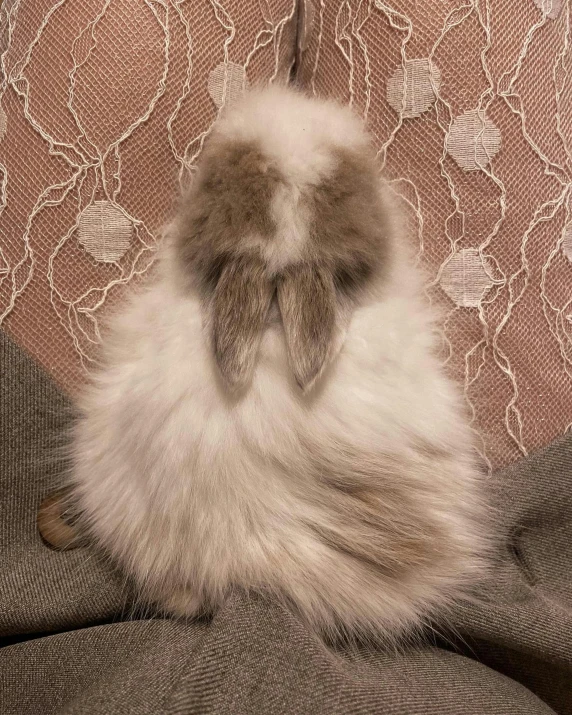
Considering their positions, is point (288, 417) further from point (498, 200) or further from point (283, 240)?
point (498, 200)

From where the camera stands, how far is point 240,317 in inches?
16.8

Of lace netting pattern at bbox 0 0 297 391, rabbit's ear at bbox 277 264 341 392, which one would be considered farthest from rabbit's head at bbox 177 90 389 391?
lace netting pattern at bbox 0 0 297 391

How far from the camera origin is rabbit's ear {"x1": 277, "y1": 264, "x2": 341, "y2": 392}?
1.40 feet

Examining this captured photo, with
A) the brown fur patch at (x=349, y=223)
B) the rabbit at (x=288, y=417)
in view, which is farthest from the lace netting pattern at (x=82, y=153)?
the brown fur patch at (x=349, y=223)

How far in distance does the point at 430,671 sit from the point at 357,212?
0.39 meters

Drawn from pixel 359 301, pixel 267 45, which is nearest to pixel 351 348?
pixel 359 301

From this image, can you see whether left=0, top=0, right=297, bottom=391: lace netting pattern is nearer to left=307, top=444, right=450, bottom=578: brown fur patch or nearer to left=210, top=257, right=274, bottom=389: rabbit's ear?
left=210, top=257, right=274, bottom=389: rabbit's ear

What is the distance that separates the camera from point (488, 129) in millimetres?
578

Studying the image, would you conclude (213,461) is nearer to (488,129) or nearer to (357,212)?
(357,212)

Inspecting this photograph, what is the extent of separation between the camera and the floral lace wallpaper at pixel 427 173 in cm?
58

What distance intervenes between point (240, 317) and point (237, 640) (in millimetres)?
246

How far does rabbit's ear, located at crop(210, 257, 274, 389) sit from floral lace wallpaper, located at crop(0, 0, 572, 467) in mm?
183

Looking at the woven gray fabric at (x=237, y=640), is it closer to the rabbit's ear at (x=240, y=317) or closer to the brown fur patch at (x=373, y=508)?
the brown fur patch at (x=373, y=508)

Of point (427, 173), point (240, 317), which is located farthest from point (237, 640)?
point (427, 173)
